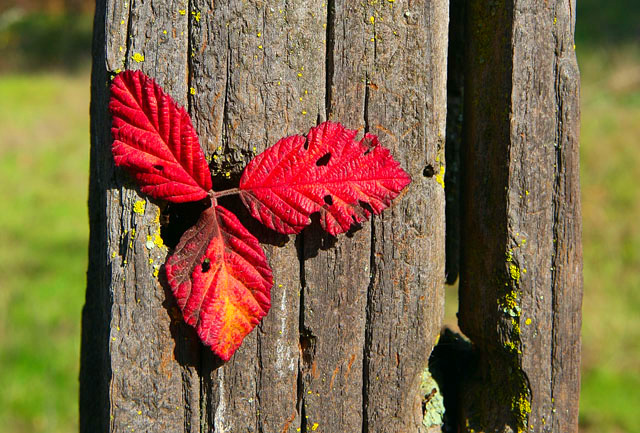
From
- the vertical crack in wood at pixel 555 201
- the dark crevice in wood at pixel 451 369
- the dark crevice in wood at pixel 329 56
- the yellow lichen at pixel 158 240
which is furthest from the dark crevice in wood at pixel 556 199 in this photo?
the yellow lichen at pixel 158 240

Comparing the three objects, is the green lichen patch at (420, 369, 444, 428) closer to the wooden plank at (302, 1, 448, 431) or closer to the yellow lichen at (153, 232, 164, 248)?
the wooden plank at (302, 1, 448, 431)

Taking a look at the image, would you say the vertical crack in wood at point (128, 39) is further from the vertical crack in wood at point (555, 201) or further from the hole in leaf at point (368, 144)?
the vertical crack in wood at point (555, 201)

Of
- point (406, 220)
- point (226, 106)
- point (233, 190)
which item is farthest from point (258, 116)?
point (406, 220)

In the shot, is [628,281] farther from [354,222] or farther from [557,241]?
[354,222]

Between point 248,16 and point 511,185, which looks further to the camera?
point 511,185

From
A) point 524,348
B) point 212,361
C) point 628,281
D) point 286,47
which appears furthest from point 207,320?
point 628,281

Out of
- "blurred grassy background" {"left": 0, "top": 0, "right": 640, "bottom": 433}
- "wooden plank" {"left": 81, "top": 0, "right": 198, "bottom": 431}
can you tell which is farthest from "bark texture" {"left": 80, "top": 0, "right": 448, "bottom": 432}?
"blurred grassy background" {"left": 0, "top": 0, "right": 640, "bottom": 433}
